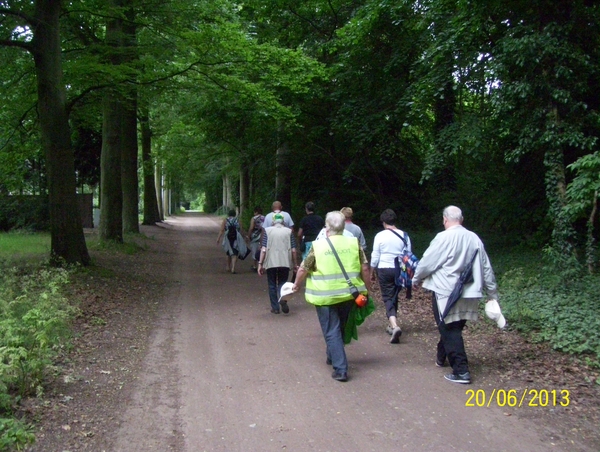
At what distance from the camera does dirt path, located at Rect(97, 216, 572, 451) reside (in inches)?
196

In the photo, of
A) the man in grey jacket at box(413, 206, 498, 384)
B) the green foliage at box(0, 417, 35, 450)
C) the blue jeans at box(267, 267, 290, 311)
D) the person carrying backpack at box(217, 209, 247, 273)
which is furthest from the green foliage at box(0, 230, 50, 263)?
the man in grey jacket at box(413, 206, 498, 384)

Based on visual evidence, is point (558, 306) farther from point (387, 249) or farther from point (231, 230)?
point (231, 230)

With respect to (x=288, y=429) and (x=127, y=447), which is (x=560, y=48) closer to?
(x=288, y=429)

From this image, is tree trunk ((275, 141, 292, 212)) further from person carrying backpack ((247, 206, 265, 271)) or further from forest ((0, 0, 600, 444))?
person carrying backpack ((247, 206, 265, 271))

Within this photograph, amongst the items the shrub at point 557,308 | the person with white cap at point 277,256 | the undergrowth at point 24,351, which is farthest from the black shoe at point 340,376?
the person with white cap at point 277,256

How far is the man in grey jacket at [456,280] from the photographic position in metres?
6.42

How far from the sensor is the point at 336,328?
262 inches

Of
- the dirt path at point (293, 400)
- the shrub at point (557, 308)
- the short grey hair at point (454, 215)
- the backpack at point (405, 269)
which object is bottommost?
the dirt path at point (293, 400)

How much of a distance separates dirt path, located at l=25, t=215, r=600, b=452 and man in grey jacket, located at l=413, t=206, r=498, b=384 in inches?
13.8

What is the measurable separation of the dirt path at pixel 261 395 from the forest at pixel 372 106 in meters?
2.24
